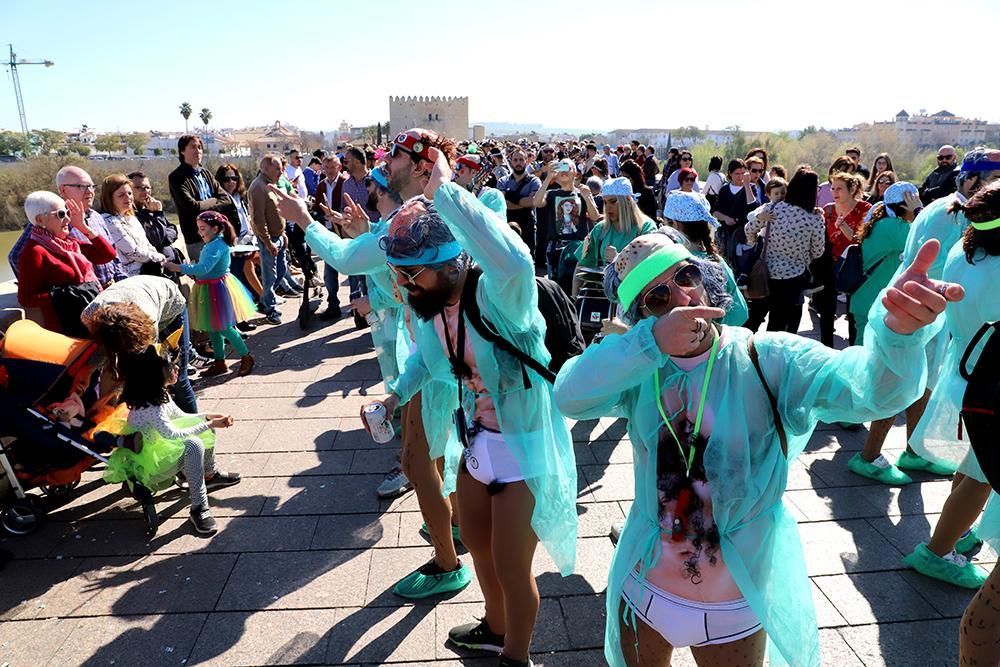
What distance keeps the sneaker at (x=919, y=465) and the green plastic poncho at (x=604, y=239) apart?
2302mm

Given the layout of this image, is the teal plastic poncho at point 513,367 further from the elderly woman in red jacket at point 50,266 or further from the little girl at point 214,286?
the little girl at point 214,286

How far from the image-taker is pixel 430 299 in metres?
2.24

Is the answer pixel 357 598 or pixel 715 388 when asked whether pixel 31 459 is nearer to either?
pixel 357 598

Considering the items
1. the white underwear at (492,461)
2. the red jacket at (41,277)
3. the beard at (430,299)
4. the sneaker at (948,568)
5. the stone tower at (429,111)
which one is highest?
the stone tower at (429,111)

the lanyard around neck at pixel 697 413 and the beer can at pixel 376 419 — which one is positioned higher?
the lanyard around neck at pixel 697 413

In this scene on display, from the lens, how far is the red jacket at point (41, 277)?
4328mm

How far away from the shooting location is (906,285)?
4.01 ft

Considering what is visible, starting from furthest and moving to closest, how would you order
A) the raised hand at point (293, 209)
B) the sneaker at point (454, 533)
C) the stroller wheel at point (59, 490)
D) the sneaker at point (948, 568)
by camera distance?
1. the stroller wheel at point (59, 490)
2. the sneaker at point (454, 533)
3. the raised hand at point (293, 209)
4. the sneaker at point (948, 568)

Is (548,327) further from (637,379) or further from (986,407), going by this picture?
(986,407)

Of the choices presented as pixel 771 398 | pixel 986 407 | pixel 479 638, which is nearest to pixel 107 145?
pixel 479 638

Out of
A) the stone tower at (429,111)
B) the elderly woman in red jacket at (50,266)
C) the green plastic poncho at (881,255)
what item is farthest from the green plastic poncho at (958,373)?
the stone tower at (429,111)

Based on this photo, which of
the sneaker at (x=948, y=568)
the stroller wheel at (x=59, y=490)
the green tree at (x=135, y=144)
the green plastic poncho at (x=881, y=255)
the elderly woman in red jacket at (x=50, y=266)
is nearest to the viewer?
the sneaker at (x=948, y=568)

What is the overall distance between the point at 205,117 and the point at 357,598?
10547cm

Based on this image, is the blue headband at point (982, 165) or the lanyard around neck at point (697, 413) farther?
the blue headband at point (982, 165)
